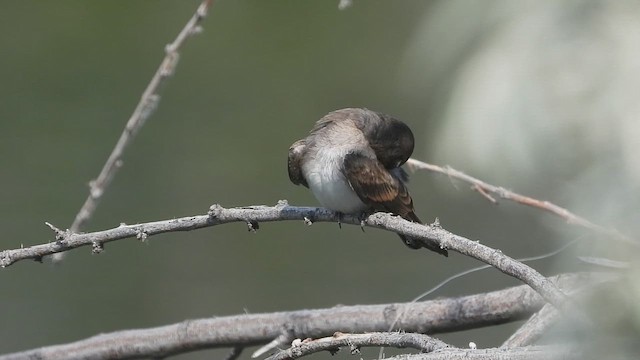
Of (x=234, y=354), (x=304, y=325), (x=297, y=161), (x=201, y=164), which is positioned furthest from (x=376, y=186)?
(x=201, y=164)

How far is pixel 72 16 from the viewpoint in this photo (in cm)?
621

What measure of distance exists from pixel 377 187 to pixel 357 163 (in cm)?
9

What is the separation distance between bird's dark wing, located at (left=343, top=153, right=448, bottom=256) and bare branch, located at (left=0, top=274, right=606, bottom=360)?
7.8 inches

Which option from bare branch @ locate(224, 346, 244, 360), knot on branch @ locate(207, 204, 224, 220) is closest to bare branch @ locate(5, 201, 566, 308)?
knot on branch @ locate(207, 204, 224, 220)

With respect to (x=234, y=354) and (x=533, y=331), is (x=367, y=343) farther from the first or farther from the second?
(x=234, y=354)

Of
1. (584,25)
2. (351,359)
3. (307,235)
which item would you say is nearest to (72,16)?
(307,235)

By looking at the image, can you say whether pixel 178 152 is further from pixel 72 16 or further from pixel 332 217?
pixel 332 217

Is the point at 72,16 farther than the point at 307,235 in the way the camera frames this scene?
Yes

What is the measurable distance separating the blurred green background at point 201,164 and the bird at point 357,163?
119 centimetres

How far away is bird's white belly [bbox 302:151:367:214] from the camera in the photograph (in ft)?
7.74

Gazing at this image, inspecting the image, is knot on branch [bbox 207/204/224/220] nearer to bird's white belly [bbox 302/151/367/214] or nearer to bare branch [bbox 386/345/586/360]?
bare branch [bbox 386/345/586/360]

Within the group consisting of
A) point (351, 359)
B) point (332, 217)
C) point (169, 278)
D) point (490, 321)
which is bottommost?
point (490, 321)

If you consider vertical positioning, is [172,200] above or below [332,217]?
above

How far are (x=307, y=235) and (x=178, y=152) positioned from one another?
77 centimetres
